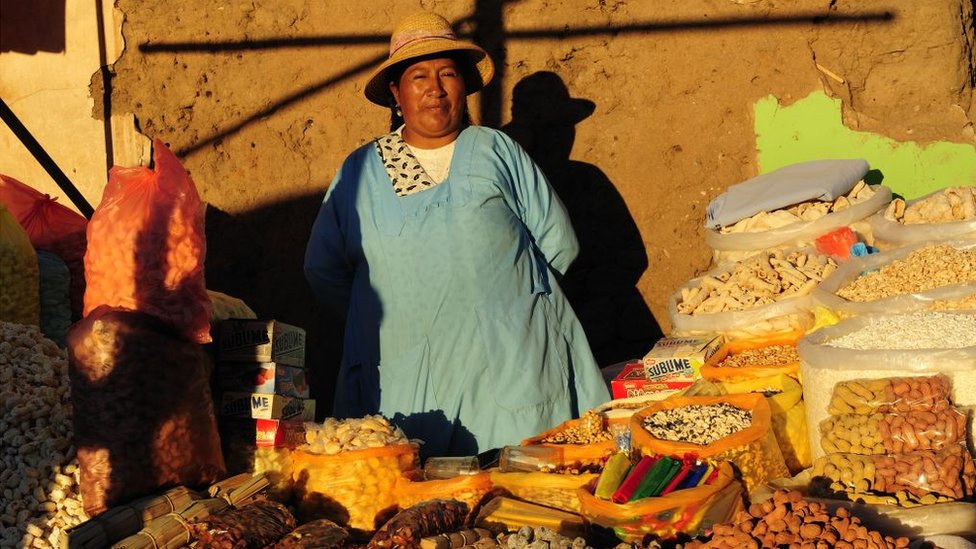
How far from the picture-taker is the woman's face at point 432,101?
15.2 feet

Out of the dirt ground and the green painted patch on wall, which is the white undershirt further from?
the green painted patch on wall

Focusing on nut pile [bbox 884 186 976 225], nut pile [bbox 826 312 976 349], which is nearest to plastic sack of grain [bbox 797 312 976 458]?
nut pile [bbox 826 312 976 349]

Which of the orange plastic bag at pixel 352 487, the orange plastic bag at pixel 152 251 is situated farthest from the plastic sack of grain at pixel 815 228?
the orange plastic bag at pixel 152 251

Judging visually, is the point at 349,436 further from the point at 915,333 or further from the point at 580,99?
the point at 580,99

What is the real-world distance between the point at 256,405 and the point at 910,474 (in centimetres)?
192

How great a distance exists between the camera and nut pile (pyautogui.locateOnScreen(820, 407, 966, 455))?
3.12 m

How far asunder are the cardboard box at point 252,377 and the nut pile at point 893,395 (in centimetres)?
168

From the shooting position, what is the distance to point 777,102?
5285 mm

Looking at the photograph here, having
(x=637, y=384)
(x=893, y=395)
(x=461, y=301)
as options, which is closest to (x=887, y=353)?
(x=893, y=395)

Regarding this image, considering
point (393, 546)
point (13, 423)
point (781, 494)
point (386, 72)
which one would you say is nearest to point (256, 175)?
point (386, 72)

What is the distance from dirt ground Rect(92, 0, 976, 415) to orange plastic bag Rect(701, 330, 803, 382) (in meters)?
1.13

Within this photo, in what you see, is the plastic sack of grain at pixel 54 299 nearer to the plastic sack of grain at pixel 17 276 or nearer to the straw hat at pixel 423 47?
the plastic sack of grain at pixel 17 276

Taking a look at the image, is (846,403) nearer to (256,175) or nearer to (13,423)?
(13,423)

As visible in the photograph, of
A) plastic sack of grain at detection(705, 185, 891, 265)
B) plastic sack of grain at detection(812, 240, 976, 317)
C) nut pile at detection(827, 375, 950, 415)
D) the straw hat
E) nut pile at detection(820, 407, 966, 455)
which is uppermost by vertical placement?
the straw hat
